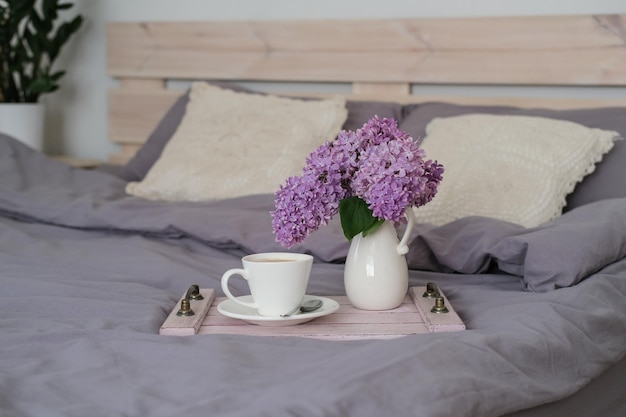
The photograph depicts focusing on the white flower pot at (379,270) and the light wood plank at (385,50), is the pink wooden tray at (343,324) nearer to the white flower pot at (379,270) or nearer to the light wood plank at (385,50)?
the white flower pot at (379,270)

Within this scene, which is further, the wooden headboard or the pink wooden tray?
the wooden headboard

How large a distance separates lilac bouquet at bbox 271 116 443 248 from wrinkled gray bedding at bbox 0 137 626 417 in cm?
20

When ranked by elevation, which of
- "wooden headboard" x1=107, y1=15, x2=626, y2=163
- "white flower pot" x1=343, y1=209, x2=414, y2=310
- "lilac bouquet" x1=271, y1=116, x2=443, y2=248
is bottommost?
"white flower pot" x1=343, y1=209, x2=414, y2=310

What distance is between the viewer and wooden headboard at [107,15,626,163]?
247 cm

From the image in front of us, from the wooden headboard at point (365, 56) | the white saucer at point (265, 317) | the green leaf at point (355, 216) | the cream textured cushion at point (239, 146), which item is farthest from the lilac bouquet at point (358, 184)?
the wooden headboard at point (365, 56)

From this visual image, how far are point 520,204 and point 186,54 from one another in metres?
1.49

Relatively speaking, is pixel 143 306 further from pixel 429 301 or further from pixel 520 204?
pixel 520 204

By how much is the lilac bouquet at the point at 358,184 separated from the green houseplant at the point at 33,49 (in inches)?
76.7

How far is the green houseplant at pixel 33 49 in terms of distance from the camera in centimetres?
300

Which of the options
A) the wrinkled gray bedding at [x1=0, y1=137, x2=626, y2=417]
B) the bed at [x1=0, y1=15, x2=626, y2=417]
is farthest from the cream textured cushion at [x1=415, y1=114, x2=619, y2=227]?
the wrinkled gray bedding at [x1=0, y1=137, x2=626, y2=417]

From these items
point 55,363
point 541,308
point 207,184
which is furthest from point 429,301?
point 207,184

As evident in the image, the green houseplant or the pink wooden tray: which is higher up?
the green houseplant

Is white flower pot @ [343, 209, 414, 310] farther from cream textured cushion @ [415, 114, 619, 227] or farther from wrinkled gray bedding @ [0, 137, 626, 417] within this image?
cream textured cushion @ [415, 114, 619, 227]

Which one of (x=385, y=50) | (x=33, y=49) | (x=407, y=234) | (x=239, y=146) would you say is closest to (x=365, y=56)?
(x=385, y=50)
